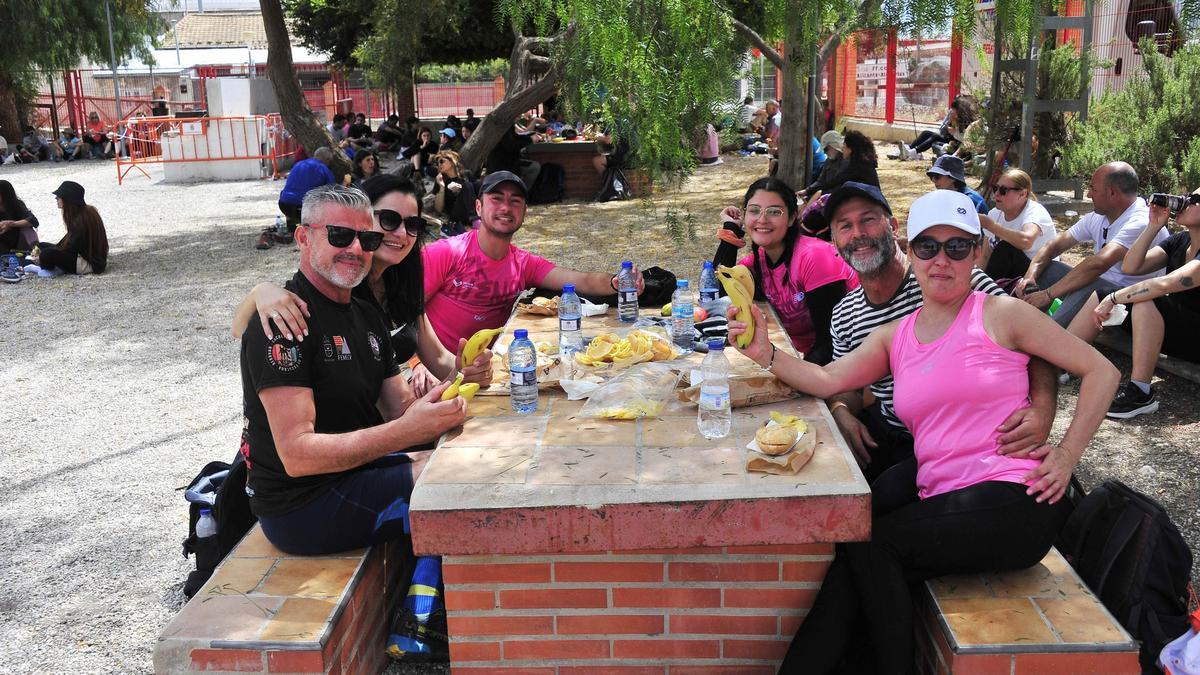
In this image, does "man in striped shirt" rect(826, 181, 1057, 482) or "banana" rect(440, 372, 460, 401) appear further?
"man in striped shirt" rect(826, 181, 1057, 482)

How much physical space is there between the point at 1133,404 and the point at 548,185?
11106 millimetres

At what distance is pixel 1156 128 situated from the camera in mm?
10266

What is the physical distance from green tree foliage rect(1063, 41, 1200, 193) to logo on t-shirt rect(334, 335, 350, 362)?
356 inches

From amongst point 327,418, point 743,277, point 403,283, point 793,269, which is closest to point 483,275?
point 403,283

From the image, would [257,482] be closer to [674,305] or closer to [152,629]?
[152,629]

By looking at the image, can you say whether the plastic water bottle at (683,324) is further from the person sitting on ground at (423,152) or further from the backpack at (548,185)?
the person sitting on ground at (423,152)

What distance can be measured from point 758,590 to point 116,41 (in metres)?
35.2

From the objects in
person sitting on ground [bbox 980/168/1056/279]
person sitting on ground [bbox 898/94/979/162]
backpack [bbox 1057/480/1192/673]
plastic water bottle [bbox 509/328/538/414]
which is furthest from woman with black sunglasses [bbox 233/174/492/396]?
person sitting on ground [bbox 898/94/979/162]

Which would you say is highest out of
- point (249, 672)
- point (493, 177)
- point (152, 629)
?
point (493, 177)

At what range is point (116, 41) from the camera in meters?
32.1

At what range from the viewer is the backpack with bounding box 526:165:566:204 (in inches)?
606

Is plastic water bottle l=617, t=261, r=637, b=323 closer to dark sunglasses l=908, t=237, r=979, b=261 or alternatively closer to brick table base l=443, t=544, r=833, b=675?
dark sunglasses l=908, t=237, r=979, b=261

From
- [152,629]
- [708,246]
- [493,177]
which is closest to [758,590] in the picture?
[152,629]

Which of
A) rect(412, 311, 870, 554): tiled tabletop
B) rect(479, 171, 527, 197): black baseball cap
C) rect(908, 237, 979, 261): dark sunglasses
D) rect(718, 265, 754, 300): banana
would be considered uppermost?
rect(479, 171, 527, 197): black baseball cap
